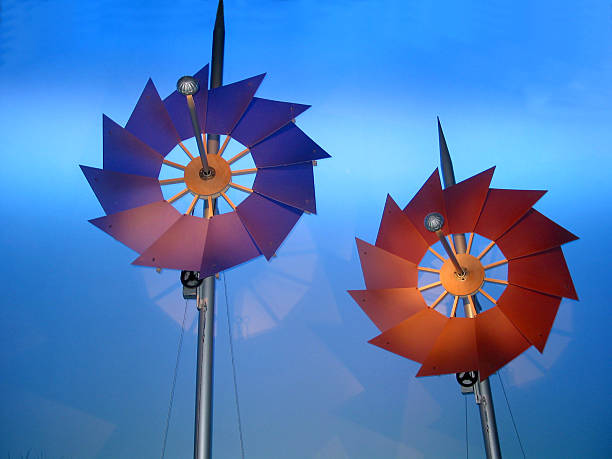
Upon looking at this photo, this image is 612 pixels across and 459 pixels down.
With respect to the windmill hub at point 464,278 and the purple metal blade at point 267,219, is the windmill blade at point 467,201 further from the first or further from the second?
the purple metal blade at point 267,219

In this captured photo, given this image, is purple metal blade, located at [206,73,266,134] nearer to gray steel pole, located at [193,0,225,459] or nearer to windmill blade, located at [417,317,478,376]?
gray steel pole, located at [193,0,225,459]

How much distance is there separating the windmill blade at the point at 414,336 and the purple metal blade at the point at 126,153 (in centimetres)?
139

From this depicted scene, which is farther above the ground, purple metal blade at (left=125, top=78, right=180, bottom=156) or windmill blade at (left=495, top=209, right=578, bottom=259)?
purple metal blade at (left=125, top=78, right=180, bottom=156)

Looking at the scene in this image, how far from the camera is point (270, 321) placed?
11.6ft

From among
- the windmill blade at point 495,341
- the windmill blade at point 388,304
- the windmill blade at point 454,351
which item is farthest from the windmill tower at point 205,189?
the windmill blade at point 495,341

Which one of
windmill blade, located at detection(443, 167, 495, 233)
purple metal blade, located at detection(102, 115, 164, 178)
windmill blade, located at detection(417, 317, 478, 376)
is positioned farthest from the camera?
windmill blade, located at detection(443, 167, 495, 233)

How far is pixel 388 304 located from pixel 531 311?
2.21ft

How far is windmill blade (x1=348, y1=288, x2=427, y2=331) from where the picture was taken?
9.71 feet

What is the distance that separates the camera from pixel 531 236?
2.94 meters

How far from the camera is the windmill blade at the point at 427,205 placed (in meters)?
3.11

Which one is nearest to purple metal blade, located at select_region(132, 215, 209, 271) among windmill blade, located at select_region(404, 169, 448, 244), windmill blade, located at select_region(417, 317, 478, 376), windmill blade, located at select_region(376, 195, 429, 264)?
windmill blade, located at select_region(376, 195, 429, 264)

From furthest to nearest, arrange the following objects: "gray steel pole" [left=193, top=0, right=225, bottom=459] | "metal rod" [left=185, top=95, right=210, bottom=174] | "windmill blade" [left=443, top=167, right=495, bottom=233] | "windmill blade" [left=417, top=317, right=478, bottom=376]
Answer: "windmill blade" [left=443, top=167, right=495, bottom=233] → "windmill blade" [left=417, top=317, right=478, bottom=376] → "gray steel pole" [left=193, top=0, right=225, bottom=459] → "metal rod" [left=185, top=95, right=210, bottom=174]

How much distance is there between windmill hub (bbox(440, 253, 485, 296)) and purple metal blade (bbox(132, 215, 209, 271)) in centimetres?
124

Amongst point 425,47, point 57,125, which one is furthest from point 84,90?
point 425,47
